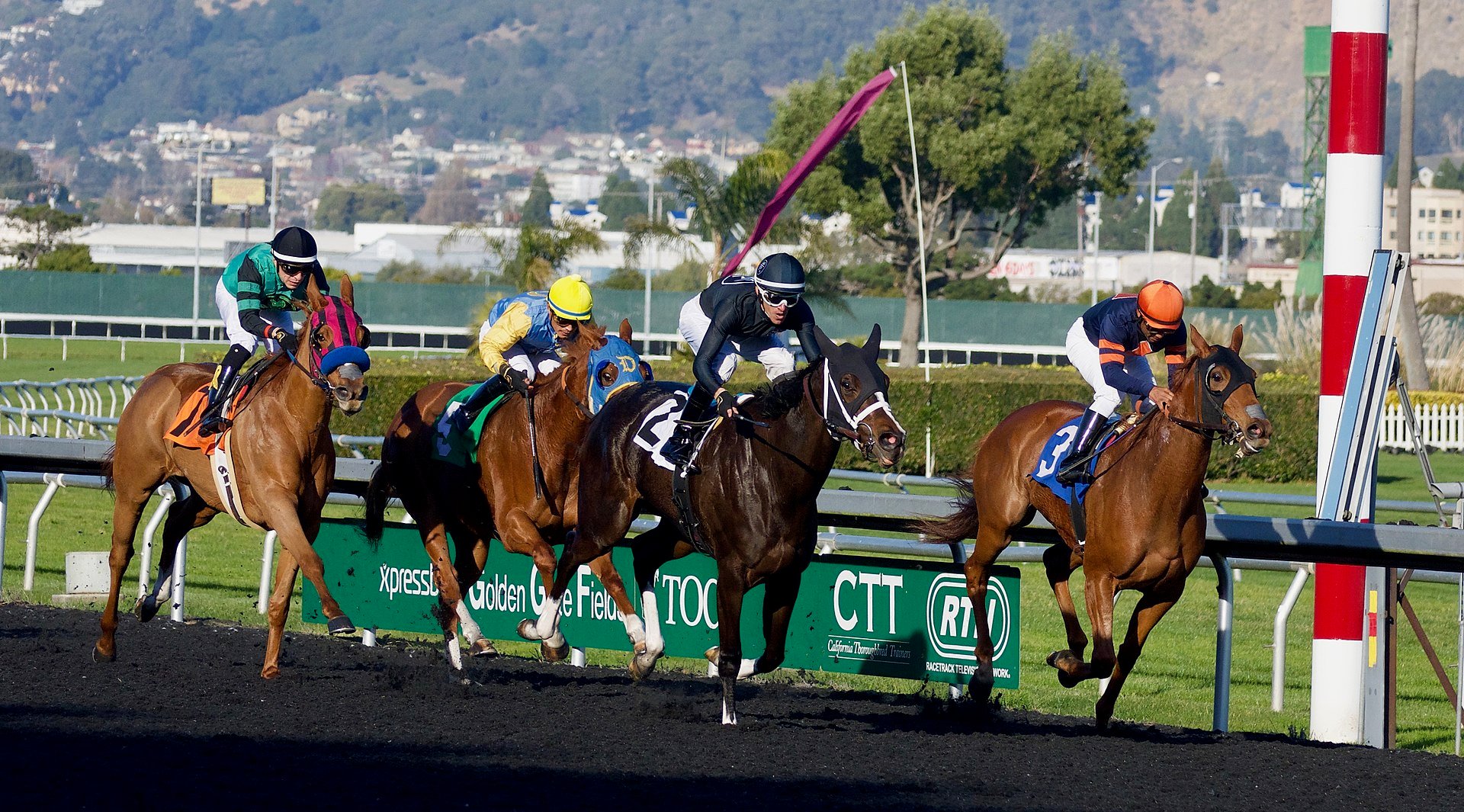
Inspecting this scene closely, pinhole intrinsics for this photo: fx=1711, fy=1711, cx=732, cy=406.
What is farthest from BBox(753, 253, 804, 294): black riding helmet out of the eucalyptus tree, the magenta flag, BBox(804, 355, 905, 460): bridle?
the eucalyptus tree

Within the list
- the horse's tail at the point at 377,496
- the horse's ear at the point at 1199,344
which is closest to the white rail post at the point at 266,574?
the horse's tail at the point at 377,496

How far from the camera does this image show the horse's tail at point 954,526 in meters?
6.50

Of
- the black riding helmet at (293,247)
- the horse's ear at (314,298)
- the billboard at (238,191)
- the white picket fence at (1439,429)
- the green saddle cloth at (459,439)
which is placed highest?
the billboard at (238,191)

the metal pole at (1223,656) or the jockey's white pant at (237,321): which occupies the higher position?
the jockey's white pant at (237,321)

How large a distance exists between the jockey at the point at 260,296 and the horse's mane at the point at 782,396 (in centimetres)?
186

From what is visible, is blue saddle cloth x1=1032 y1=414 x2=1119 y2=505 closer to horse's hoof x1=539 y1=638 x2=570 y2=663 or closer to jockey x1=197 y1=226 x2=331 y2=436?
horse's hoof x1=539 y1=638 x2=570 y2=663

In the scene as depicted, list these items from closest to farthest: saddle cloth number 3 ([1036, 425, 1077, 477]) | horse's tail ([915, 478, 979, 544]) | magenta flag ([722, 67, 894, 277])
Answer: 1. saddle cloth number 3 ([1036, 425, 1077, 477])
2. horse's tail ([915, 478, 979, 544])
3. magenta flag ([722, 67, 894, 277])

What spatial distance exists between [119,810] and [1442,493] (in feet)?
15.0

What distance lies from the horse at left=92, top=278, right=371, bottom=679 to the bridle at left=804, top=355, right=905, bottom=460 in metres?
1.68

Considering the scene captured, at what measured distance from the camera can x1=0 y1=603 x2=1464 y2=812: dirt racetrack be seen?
4.36 meters

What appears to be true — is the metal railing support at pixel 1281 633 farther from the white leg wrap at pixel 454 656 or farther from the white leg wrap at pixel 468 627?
the white leg wrap at pixel 454 656

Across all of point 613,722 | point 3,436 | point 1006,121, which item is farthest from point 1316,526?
point 1006,121

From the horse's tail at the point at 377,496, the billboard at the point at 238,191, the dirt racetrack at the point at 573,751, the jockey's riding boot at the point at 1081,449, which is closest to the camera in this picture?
the dirt racetrack at the point at 573,751

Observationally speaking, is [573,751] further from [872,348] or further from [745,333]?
[745,333]
